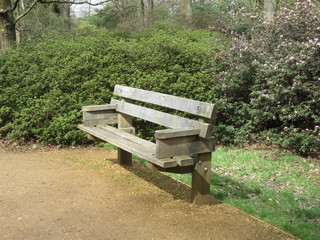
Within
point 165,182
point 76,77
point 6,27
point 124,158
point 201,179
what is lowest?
point 165,182

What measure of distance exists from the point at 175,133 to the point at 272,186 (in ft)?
7.51

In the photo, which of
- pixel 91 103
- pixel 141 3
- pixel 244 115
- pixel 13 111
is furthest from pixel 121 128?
pixel 141 3

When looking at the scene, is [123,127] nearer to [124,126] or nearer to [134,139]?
[124,126]

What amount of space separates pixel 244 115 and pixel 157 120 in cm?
368

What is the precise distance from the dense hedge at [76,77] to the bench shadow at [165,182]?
5.79 ft

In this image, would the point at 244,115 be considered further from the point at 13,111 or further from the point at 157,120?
A: the point at 13,111

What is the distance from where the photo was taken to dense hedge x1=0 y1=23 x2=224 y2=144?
283 inches

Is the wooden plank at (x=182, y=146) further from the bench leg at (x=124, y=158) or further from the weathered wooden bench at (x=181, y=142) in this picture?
the bench leg at (x=124, y=158)

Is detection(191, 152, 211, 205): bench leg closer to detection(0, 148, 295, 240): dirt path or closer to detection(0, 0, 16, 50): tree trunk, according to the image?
detection(0, 148, 295, 240): dirt path

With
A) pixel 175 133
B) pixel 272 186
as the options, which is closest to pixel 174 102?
pixel 175 133

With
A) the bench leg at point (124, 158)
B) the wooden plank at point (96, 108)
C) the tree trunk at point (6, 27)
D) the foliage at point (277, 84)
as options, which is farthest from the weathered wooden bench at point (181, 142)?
the tree trunk at point (6, 27)

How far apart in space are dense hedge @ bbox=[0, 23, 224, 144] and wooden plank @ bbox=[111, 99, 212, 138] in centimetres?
169

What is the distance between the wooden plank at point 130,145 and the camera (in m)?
3.99

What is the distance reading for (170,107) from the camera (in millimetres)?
4848
